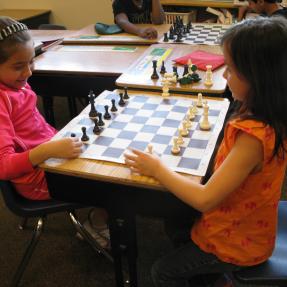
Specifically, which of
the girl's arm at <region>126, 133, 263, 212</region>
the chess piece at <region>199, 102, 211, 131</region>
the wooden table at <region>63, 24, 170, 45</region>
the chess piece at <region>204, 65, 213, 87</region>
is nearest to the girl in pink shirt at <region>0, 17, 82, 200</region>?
the girl's arm at <region>126, 133, 263, 212</region>

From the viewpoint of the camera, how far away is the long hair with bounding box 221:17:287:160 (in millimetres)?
897

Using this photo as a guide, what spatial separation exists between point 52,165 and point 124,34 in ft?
5.82

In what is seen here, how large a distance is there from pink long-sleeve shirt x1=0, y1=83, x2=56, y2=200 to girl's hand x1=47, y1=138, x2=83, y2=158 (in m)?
0.11

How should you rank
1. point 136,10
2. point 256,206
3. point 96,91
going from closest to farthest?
point 256,206 < point 96,91 < point 136,10

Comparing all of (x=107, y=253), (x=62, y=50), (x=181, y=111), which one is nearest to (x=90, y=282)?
(x=107, y=253)

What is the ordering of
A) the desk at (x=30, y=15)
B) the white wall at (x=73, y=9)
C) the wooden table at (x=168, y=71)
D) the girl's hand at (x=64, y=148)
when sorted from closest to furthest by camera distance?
the girl's hand at (x=64, y=148) < the wooden table at (x=168, y=71) < the desk at (x=30, y=15) < the white wall at (x=73, y=9)

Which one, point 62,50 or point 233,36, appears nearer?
point 233,36

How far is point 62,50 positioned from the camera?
238 cm

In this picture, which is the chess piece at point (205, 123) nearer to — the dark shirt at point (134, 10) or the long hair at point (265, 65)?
the long hair at point (265, 65)

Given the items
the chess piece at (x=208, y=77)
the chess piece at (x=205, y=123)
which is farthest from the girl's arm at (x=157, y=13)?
the chess piece at (x=205, y=123)

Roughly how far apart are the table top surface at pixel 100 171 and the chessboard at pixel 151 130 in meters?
0.03

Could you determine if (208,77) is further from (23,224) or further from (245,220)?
(23,224)

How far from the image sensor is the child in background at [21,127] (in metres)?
1.18

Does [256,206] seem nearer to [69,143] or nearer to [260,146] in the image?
[260,146]
